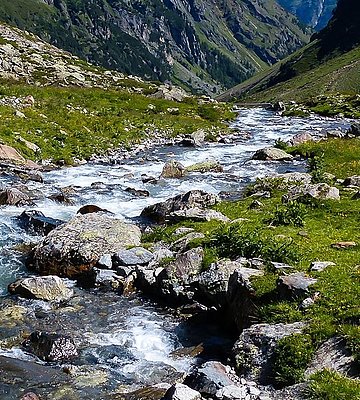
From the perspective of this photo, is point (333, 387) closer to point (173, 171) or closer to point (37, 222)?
point (37, 222)

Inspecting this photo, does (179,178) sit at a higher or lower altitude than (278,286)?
lower

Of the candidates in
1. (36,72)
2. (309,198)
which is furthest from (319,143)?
(36,72)

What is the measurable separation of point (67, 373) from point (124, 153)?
32.1 metres

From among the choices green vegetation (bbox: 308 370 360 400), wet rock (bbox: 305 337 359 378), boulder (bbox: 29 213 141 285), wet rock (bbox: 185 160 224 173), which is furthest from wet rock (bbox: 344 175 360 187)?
green vegetation (bbox: 308 370 360 400)

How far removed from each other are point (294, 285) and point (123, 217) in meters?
13.5

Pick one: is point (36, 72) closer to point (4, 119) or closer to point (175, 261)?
point (4, 119)

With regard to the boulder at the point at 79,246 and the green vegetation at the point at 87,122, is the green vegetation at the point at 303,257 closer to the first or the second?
the boulder at the point at 79,246

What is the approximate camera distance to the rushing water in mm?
13922

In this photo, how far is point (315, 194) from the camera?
25641 millimetres

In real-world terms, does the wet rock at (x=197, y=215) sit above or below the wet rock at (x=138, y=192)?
above

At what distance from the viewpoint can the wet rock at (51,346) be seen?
1368 centimetres

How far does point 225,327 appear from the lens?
1590 cm

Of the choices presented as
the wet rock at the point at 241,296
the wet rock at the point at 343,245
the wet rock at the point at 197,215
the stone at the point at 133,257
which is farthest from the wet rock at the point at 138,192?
the wet rock at the point at 241,296

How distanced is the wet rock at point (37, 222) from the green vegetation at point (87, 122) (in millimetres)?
13966
